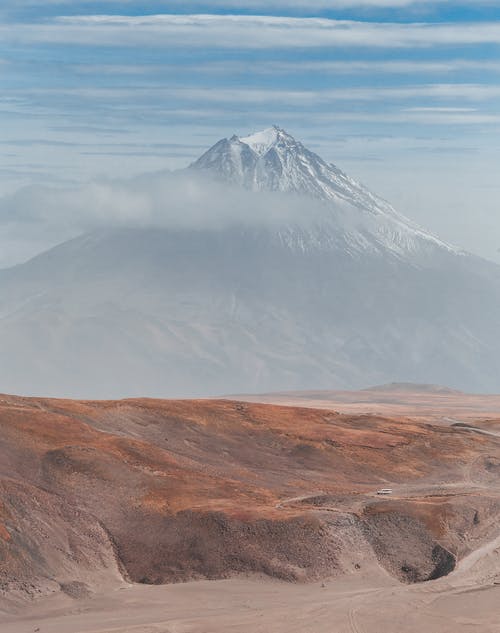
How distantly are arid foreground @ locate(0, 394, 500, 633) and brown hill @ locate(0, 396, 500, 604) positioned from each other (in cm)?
18

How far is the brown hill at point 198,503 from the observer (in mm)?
96000

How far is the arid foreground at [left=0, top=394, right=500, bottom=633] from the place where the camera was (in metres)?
86.8

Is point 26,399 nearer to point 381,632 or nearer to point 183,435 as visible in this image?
point 183,435

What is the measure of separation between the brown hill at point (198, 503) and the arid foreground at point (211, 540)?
0.59 feet

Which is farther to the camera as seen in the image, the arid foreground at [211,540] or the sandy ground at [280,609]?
the arid foreground at [211,540]

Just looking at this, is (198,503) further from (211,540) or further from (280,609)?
(280,609)

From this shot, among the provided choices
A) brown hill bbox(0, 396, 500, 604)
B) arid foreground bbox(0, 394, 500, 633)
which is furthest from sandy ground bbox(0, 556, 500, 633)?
brown hill bbox(0, 396, 500, 604)

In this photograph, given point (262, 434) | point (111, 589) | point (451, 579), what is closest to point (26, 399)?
point (262, 434)

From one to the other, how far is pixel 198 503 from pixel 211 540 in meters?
8.62

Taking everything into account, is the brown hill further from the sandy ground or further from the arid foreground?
the sandy ground

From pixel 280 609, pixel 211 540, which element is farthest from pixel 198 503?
pixel 280 609

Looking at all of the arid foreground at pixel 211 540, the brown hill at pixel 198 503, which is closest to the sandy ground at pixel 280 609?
the arid foreground at pixel 211 540

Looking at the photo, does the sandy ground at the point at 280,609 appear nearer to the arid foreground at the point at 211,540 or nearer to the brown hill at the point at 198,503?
the arid foreground at the point at 211,540

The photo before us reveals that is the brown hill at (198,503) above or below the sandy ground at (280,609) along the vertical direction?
above
